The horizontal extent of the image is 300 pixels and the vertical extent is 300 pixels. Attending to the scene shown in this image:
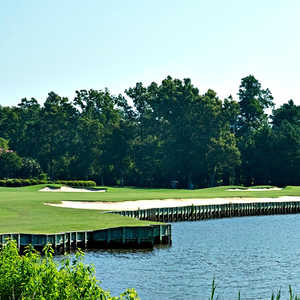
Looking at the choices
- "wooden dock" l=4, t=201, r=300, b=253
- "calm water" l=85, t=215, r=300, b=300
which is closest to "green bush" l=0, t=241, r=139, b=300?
"calm water" l=85, t=215, r=300, b=300

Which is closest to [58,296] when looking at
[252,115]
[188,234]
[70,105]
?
[188,234]

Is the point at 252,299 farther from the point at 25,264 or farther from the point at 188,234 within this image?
the point at 188,234

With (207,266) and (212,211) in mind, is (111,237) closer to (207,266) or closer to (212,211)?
(207,266)

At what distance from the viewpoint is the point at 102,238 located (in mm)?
48469

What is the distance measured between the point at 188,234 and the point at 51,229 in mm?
16283

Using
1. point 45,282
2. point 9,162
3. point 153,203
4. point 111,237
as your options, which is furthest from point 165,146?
point 45,282

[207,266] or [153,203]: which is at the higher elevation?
[153,203]

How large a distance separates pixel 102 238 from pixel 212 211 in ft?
114

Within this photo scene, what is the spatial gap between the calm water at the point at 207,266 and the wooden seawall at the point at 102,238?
1.66 metres

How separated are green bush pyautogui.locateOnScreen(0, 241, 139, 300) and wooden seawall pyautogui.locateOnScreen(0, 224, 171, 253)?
22361 millimetres

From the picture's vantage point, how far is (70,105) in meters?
161

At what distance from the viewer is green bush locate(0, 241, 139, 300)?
18062 millimetres

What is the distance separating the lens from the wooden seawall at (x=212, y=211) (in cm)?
7222

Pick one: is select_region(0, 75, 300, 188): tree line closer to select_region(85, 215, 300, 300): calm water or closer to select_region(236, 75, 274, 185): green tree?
select_region(236, 75, 274, 185): green tree
